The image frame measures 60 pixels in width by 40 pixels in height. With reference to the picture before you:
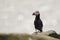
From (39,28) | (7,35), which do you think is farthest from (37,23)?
(7,35)

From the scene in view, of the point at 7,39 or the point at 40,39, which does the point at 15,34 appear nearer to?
the point at 7,39

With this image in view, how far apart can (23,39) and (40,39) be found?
0.38 metres

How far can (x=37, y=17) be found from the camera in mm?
9305

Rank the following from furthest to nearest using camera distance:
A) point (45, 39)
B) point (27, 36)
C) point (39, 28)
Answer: point (39, 28)
point (27, 36)
point (45, 39)

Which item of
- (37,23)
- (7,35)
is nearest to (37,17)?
(37,23)

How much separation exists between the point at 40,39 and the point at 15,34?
59 centimetres

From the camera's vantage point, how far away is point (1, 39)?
4699 mm

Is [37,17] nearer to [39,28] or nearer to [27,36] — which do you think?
[39,28]

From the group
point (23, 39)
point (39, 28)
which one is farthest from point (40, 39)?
point (39, 28)

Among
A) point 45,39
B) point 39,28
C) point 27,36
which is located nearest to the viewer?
point 45,39

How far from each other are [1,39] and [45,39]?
0.94 metres

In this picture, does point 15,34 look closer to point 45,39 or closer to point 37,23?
point 45,39

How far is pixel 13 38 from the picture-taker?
4676 mm

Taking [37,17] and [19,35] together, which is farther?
[37,17]
